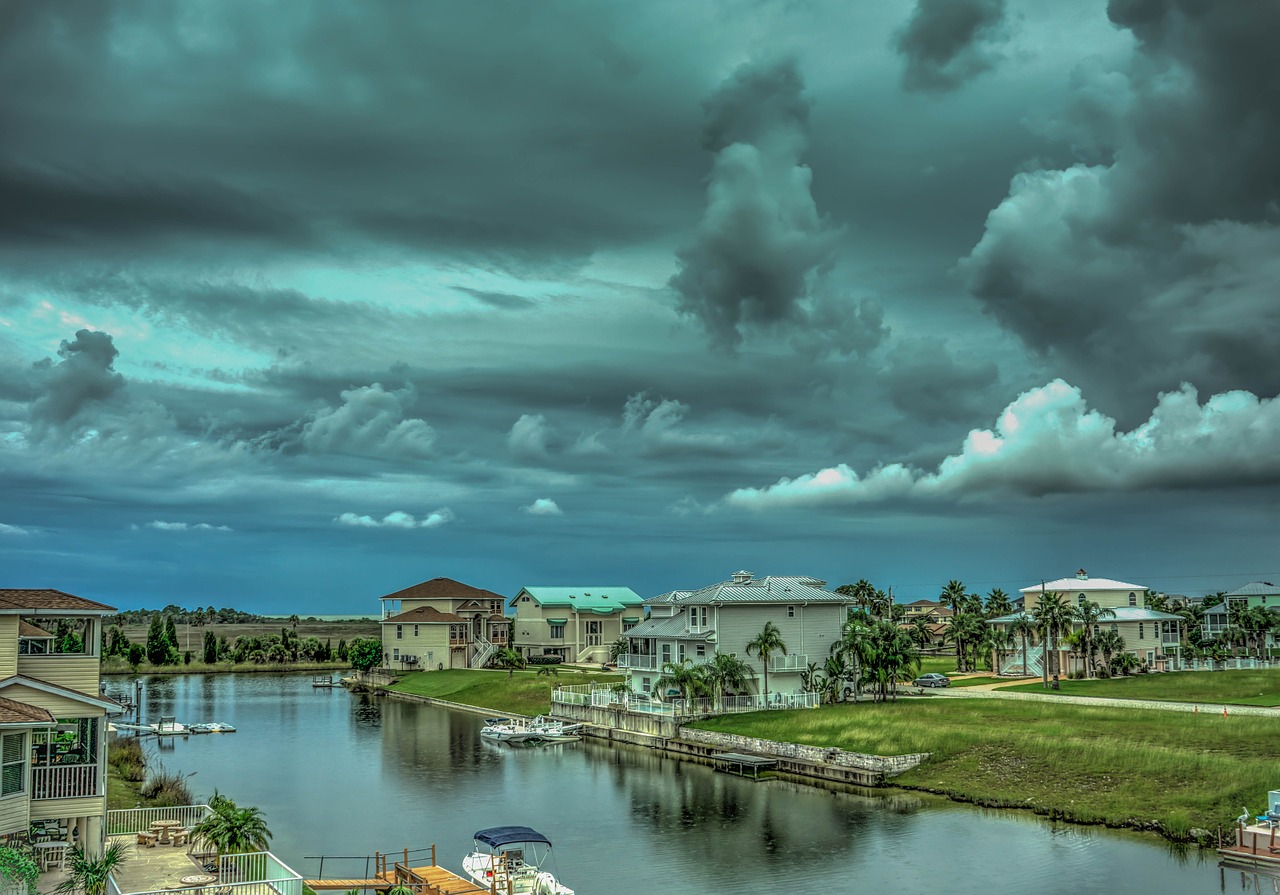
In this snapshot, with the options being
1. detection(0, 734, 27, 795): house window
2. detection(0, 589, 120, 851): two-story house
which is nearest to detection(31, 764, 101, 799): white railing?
detection(0, 589, 120, 851): two-story house

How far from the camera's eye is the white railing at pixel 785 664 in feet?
266

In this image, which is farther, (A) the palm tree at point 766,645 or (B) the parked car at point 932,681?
(B) the parked car at point 932,681

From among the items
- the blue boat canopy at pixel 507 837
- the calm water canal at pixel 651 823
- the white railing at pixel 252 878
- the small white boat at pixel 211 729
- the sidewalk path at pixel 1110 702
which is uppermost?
the white railing at pixel 252 878

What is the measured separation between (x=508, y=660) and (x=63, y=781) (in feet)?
293

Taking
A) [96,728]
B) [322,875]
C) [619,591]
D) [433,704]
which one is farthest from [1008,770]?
[619,591]

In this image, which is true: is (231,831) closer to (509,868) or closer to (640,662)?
(509,868)

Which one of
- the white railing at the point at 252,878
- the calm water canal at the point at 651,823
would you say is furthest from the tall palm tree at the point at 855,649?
the white railing at the point at 252,878

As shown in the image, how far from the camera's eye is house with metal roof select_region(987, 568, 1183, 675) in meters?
103

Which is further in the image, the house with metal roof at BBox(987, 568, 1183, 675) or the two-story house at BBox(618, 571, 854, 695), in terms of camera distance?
the house with metal roof at BBox(987, 568, 1183, 675)

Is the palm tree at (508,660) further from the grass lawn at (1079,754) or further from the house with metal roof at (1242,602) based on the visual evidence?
the house with metal roof at (1242,602)

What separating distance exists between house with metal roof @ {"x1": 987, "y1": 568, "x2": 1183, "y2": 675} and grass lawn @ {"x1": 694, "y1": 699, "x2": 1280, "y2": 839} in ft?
118

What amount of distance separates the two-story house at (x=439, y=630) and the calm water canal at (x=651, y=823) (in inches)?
2077

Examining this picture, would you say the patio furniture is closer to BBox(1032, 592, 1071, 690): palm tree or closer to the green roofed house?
BBox(1032, 592, 1071, 690): palm tree

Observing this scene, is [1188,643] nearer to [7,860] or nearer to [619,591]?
[619,591]
